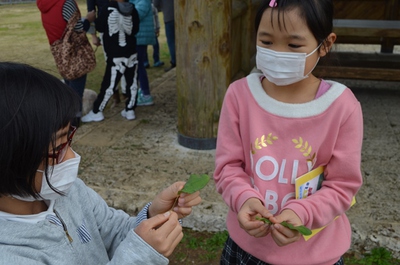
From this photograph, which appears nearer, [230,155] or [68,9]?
[230,155]

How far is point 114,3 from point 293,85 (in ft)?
10.7

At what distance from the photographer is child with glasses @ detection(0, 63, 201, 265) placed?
1105 mm

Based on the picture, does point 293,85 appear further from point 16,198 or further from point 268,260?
point 16,198

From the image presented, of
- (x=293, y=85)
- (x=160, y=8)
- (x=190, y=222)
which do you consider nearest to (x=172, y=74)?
(x=160, y=8)

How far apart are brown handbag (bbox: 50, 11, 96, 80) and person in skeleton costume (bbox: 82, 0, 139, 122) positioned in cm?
19

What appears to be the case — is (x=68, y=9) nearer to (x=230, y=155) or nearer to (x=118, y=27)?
(x=118, y=27)

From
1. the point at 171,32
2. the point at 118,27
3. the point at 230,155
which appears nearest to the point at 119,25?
the point at 118,27

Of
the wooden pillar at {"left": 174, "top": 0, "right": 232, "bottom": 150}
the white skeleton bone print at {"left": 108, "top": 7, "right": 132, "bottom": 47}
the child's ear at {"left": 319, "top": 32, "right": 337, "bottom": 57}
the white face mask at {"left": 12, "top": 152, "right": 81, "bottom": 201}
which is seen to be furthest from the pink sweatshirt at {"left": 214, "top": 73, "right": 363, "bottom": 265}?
the white skeleton bone print at {"left": 108, "top": 7, "right": 132, "bottom": 47}

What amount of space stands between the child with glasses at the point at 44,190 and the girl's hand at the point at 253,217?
0.19 m

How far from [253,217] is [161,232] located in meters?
0.36

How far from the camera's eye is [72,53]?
4.55m

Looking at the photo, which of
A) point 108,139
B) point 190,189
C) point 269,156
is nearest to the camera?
point 190,189

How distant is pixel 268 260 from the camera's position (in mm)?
1573

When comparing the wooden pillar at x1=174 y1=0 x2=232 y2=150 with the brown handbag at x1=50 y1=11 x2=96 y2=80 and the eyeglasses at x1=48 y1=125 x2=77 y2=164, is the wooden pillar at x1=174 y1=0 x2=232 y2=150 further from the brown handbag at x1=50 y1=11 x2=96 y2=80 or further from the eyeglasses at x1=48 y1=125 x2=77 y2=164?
the eyeglasses at x1=48 y1=125 x2=77 y2=164
